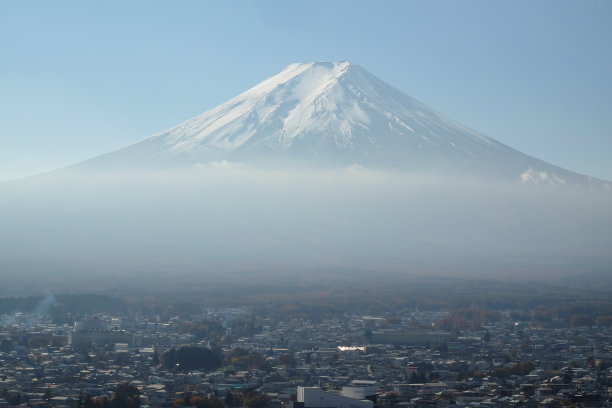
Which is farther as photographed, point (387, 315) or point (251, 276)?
point (251, 276)

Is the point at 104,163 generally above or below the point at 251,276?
above

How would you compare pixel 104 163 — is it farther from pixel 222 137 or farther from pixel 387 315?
pixel 387 315

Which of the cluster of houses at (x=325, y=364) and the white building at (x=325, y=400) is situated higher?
the cluster of houses at (x=325, y=364)

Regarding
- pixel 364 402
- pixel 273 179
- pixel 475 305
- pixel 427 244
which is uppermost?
pixel 273 179

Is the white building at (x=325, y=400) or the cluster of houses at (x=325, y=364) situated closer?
the white building at (x=325, y=400)

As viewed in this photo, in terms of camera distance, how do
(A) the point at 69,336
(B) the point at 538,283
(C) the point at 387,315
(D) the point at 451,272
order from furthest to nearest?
(D) the point at 451,272 < (B) the point at 538,283 < (C) the point at 387,315 < (A) the point at 69,336

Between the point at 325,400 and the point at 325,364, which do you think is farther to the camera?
the point at 325,364

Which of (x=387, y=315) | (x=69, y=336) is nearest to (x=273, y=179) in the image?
(x=387, y=315)

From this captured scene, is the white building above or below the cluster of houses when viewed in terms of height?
below

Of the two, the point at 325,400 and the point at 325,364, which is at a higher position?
the point at 325,364

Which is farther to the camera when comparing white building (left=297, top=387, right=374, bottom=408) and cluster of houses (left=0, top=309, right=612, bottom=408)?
cluster of houses (left=0, top=309, right=612, bottom=408)

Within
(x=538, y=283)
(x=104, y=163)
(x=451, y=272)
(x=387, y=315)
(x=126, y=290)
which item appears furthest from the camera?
(x=104, y=163)
